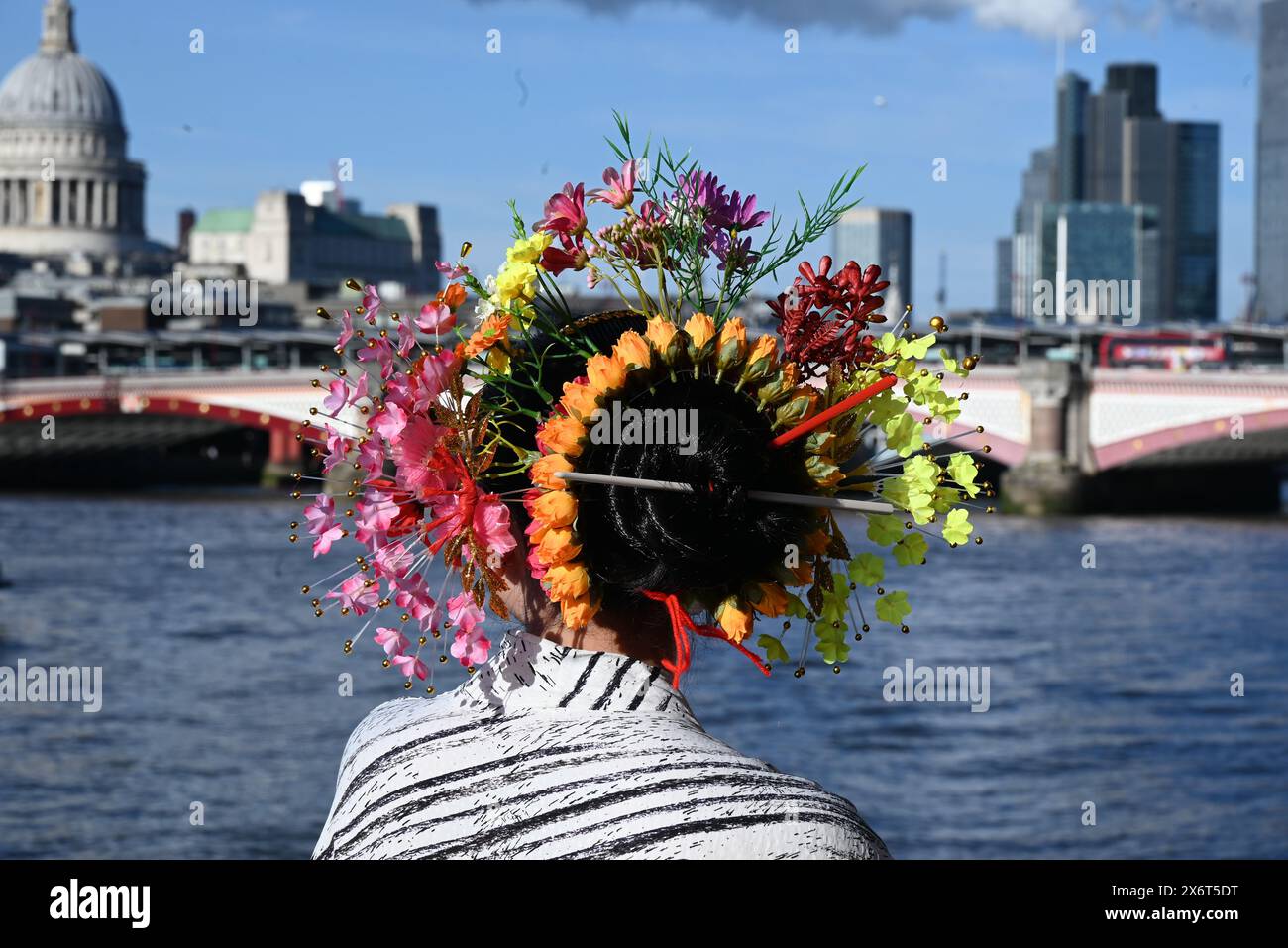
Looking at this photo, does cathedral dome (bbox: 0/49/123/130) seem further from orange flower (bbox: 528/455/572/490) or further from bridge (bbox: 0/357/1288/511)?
orange flower (bbox: 528/455/572/490)

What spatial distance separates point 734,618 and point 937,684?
15.6m

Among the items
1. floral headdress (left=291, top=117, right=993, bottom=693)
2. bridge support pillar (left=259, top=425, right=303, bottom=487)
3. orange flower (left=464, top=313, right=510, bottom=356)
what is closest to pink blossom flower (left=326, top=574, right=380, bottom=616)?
floral headdress (left=291, top=117, right=993, bottom=693)

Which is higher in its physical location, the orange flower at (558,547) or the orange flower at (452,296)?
the orange flower at (452,296)

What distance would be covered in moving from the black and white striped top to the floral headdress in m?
0.05

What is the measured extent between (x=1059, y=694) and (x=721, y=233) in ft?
46.9

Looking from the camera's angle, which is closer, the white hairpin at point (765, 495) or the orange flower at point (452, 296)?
the white hairpin at point (765, 495)

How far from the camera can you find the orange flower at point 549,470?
162 cm

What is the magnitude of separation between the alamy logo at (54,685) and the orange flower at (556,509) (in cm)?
1348

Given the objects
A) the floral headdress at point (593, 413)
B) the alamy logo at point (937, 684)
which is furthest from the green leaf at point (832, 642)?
the alamy logo at point (937, 684)

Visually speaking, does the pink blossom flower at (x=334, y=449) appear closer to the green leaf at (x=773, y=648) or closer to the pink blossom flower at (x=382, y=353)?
the pink blossom flower at (x=382, y=353)

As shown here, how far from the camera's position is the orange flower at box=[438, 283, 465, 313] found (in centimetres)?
182

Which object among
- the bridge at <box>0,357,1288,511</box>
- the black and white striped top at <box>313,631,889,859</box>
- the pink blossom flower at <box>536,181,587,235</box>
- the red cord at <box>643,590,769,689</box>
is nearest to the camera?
the black and white striped top at <box>313,631,889,859</box>

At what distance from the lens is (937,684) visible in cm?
1706
